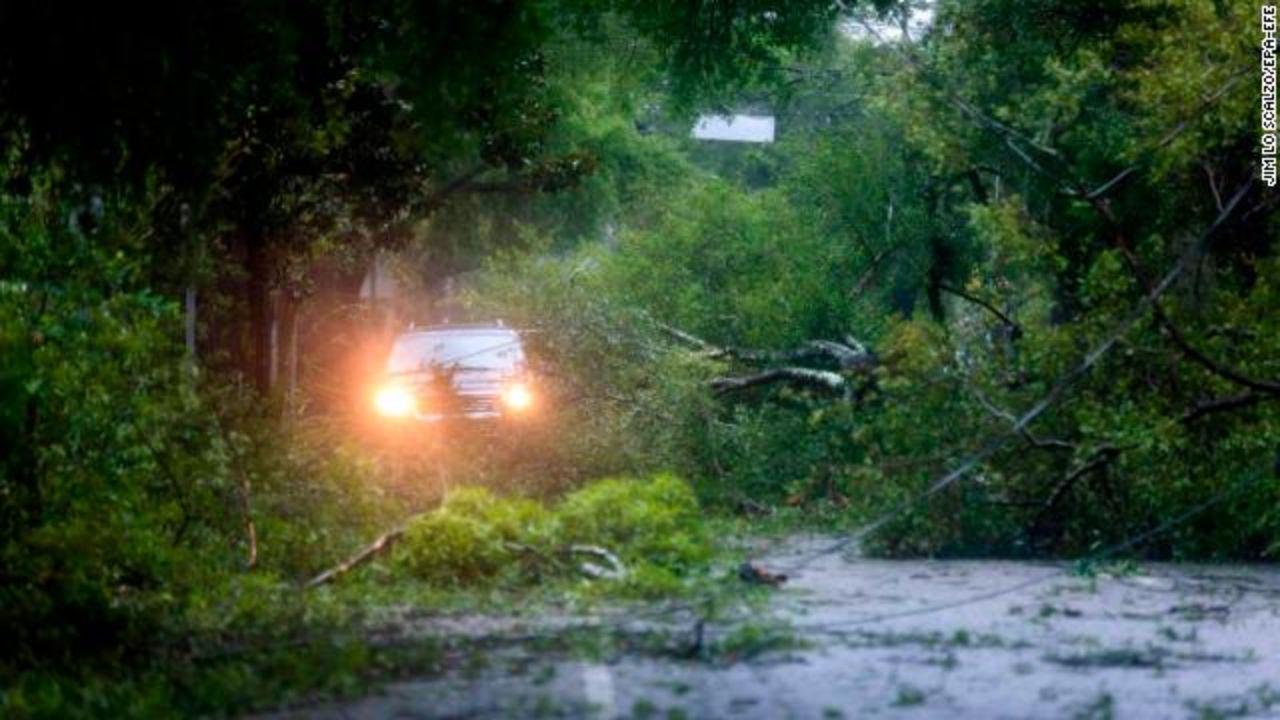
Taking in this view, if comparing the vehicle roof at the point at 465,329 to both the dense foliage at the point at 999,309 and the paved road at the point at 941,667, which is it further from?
the paved road at the point at 941,667

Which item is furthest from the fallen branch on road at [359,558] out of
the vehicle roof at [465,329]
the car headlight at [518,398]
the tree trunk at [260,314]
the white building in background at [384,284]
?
the white building in background at [384,284]

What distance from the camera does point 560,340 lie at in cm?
2258

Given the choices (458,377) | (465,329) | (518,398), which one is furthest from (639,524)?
(465,329)

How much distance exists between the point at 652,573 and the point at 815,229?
20.2 m

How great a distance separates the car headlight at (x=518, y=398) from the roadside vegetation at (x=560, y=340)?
1.01 feet

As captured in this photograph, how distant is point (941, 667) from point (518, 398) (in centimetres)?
1195

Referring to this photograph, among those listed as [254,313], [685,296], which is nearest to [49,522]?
[254,313]

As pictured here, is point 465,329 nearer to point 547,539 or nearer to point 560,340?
point 560,340

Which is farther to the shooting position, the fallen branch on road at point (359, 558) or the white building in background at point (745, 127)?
the white building in background at point (745, 127)

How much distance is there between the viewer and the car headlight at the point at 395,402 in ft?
73.4

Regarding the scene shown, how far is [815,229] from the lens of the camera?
110 feet

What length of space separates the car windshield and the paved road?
9401mm

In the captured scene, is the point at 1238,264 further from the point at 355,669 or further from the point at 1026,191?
the point at 355,669

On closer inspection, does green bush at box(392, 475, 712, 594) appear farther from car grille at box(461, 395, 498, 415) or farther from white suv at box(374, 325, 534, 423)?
car grille at box(461, 395, 498, 415)
